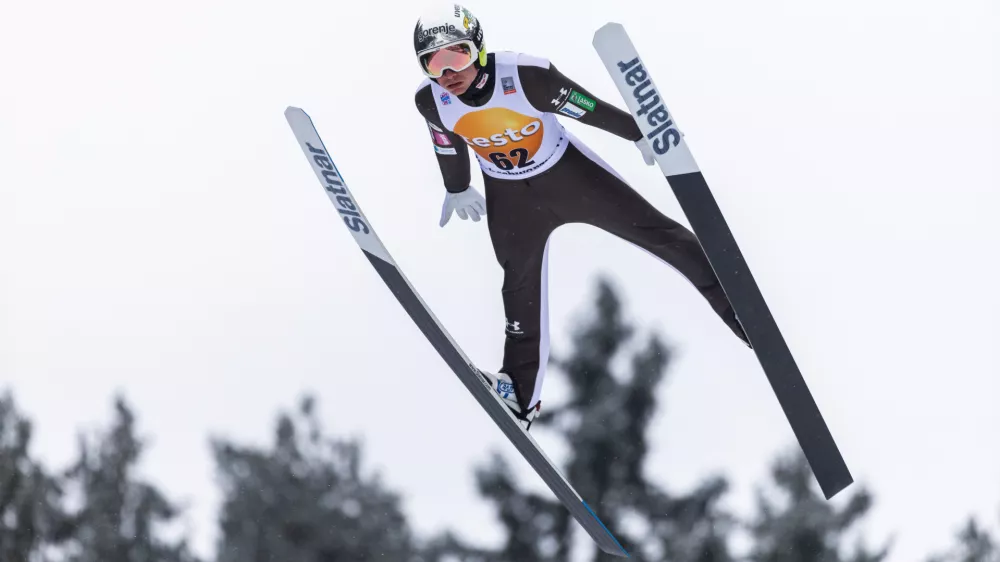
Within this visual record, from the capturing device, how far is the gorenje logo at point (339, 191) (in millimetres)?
5039

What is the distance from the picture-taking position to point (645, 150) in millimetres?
4543

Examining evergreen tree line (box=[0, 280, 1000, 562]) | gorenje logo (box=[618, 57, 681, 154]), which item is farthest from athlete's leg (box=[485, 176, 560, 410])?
evergreen tree line (box=[0, 280, 1000, 562])

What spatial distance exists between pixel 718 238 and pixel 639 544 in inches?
390

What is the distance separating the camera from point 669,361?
49.2ft

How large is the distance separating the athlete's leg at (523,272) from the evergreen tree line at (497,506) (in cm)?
771

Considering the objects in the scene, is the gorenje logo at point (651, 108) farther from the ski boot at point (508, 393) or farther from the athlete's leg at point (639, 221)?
the ski boot at point (508, 393)

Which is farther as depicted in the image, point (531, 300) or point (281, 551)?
point (281, 551)

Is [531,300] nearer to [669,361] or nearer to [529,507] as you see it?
[529,507]

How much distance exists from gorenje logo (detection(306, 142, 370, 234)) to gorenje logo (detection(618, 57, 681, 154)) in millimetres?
1363

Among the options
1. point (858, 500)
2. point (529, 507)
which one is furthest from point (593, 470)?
point (858, 500)

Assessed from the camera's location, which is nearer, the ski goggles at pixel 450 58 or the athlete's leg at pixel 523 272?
the ski goggles at pixel 450 58

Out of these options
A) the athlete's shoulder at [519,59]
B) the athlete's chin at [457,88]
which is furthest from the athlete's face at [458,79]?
the athlete's shoulder at [519,59]

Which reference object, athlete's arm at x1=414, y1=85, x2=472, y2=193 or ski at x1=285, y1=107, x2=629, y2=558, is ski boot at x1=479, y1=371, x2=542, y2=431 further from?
athlete's arm at x1=414, y1=85, x2=472, y2=193

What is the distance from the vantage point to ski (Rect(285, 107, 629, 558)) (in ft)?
16.1
